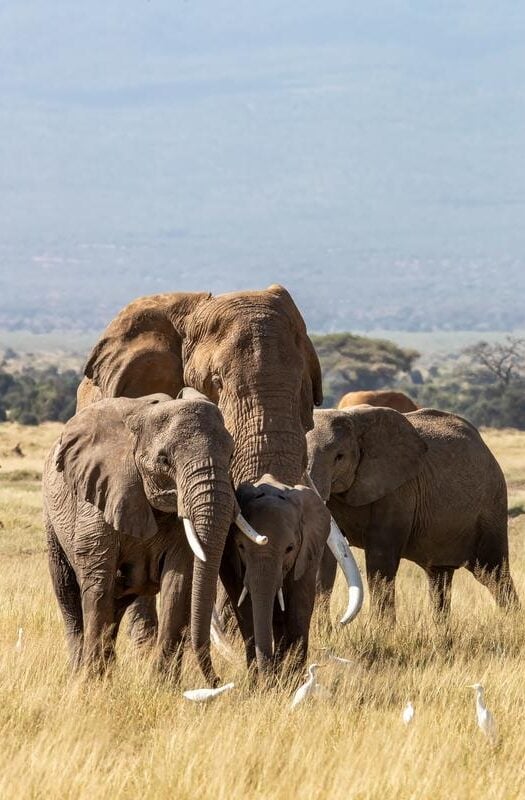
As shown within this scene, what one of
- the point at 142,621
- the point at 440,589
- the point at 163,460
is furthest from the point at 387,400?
the point at 163,460

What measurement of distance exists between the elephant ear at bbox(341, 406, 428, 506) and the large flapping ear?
2.02m

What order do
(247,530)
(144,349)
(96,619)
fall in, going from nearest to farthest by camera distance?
(247,530), (96,619), (144,349)

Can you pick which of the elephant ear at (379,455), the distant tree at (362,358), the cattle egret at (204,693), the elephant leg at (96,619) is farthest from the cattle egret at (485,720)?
the distant tree at (362,358)

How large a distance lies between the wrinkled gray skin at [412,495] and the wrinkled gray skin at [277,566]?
232cm

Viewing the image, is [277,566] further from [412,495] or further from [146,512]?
[412,495]

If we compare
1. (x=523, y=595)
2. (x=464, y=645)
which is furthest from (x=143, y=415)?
(x=523, y=595)

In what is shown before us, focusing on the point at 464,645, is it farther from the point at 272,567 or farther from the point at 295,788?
the point at 295,788

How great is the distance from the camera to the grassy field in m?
6.77

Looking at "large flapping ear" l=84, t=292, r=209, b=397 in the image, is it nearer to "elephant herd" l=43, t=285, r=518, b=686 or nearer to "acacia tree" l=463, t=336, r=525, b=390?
"elephant herd" l=43, t=285, r=518, b=686

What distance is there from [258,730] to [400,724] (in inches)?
29.0

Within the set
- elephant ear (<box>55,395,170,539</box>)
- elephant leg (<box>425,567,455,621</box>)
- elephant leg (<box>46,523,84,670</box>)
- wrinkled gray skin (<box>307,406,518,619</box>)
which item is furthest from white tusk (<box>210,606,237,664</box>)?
elephant leg (<box>425,567,455,621</box>)

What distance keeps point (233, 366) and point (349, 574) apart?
4.95 feet

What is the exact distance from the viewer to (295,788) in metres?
6.89

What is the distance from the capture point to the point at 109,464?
8.44m
